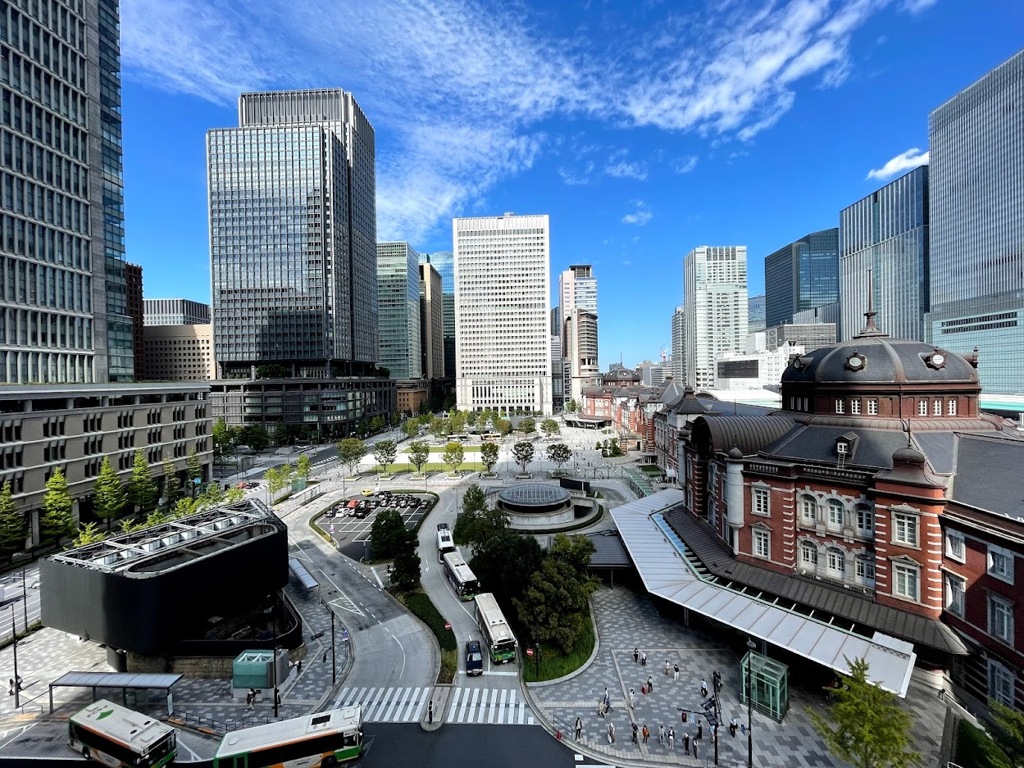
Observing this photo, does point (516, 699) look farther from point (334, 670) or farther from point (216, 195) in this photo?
point (216, 195)

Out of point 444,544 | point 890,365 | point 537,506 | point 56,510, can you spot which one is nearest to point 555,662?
point 444,544

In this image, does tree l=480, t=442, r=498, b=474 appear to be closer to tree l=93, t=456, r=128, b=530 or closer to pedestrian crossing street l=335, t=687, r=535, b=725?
tree l=93, t=456, r=128, b=530

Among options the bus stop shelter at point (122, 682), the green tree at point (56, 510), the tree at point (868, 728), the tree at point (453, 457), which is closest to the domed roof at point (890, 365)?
the tree at point (868, 728)

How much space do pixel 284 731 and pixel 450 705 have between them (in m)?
9.59

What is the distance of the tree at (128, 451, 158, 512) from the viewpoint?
61.7 metres

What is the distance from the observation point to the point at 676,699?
2958 centimetres

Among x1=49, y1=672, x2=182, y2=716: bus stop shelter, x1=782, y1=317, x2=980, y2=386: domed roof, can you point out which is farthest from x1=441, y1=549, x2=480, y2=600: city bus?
x1=782, y1=317, x2=980, y2=386: domed roof

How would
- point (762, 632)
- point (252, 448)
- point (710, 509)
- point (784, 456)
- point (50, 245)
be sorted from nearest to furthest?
point (762, 632) < point (784, 456) < point (710, 509) < point (50, 245) < point (252, 448)

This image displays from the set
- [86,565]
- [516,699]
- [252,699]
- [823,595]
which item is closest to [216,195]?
[86,565]

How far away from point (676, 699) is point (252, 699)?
26.6m

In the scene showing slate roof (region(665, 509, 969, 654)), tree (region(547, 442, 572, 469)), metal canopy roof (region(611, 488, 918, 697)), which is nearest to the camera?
metal canopy roof (region(611, 488, 918, 697))

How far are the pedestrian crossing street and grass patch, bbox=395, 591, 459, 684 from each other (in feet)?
6.14

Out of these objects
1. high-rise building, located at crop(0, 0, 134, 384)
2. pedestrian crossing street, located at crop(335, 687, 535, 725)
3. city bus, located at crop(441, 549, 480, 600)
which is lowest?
pedestrian crossing street, located at crop(335, 687, 535, 725)

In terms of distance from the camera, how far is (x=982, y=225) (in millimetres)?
142875
